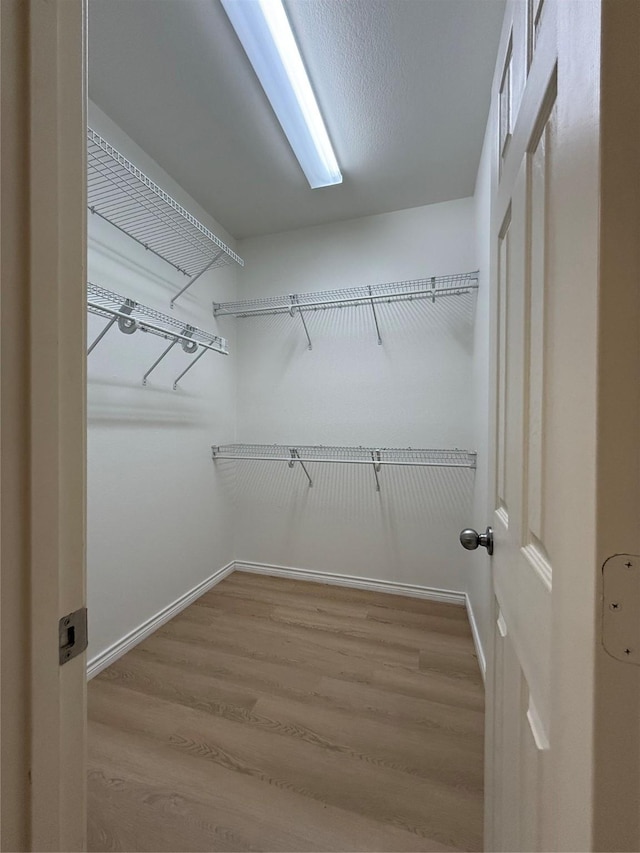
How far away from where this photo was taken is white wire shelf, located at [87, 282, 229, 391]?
147cm

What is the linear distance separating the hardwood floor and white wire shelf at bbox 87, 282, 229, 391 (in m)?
1.51

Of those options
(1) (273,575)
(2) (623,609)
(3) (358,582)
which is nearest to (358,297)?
(3) (358,582)

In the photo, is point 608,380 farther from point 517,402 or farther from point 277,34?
→ point 277,34

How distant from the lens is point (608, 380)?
30cm

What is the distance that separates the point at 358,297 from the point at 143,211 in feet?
4.38

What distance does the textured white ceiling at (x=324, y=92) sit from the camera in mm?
1205

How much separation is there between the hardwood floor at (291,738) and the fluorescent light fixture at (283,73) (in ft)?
8.47

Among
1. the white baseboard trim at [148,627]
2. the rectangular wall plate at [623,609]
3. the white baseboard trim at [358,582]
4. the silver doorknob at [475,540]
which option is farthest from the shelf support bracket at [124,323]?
the white baseboard trim at [358,582]

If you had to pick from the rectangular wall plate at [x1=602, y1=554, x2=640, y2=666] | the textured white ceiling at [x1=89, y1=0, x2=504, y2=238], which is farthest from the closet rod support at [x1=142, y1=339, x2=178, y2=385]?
the rectangular wall plate at [x1=602, y1=554, x2=640, y2=666]

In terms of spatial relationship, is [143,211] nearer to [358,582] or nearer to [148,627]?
[148,627]

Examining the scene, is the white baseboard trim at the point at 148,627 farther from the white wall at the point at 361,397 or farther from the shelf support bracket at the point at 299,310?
the shelf support bracket at the point at 299,310

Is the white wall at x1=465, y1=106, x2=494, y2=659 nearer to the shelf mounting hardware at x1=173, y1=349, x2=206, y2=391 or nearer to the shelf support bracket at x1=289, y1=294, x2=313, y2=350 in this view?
the shelf support bracket at x1=289, y1=294, x2=313, y2=350

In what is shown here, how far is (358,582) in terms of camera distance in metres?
2.38

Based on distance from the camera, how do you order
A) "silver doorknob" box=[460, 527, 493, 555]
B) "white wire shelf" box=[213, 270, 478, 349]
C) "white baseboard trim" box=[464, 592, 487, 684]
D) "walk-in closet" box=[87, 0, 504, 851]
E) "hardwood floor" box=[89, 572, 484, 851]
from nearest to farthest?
"silver doorknob" box=[460, 527, 493, 555] < "hardwood floor" box=[89, 572, 484, 851] < "walk-in closet" box=[87, 0, 504, 851] < "white baseboard trim" box=[464, 592, 487, 684] < "white wire shelf" box=[213, 270, 478, 349]
